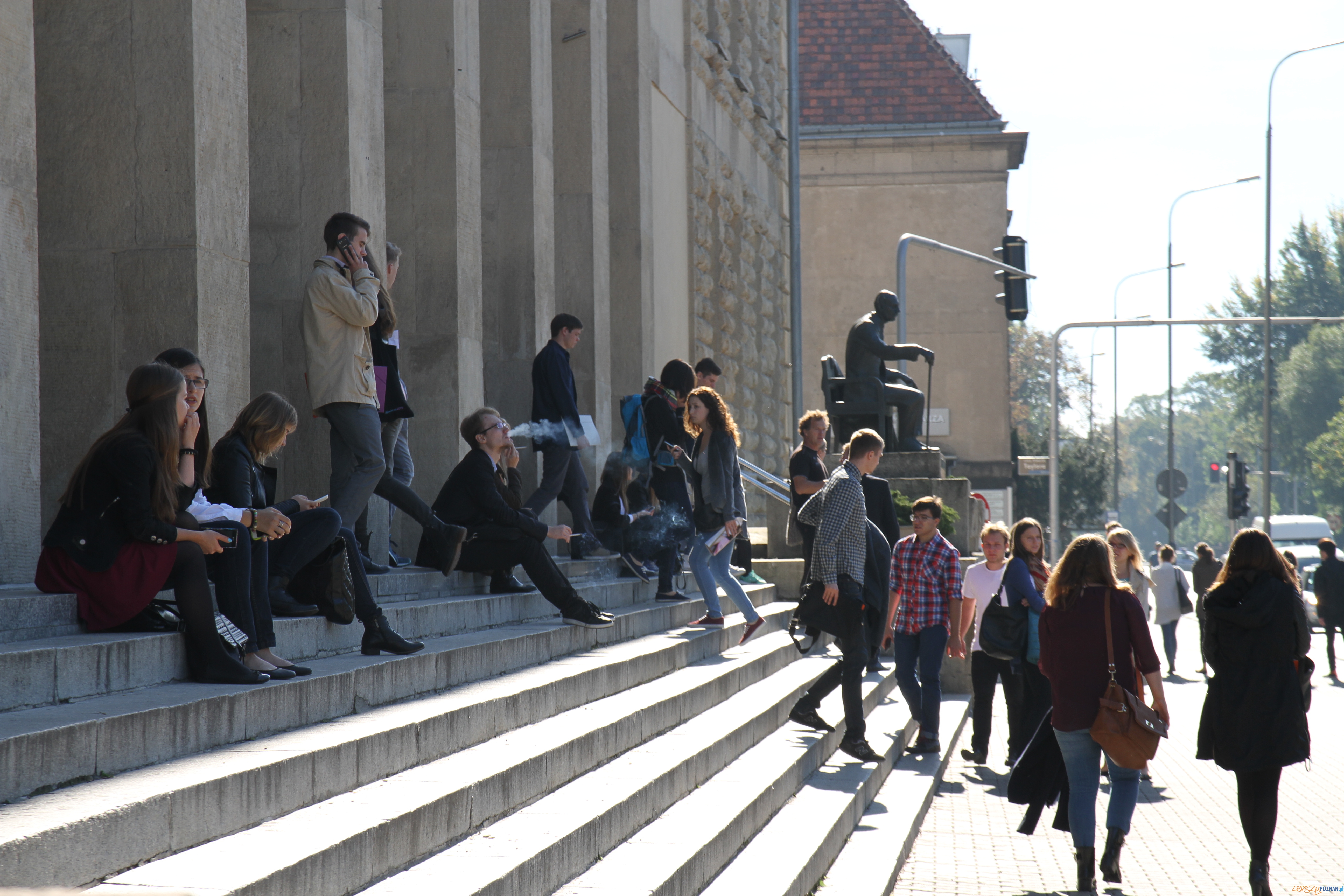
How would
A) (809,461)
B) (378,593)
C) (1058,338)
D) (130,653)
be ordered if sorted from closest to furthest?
(130,653) → (378,593) → (809,461) → (1058,338)

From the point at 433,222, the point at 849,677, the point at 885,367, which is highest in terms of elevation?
the point at 433,222

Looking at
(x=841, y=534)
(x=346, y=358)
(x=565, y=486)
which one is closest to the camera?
(x=346, y=358)

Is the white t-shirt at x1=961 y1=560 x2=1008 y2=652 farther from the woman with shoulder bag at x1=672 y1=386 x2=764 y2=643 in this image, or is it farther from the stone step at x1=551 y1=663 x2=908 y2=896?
the stone step at x1=551 y1=663 x2=908 y2=896

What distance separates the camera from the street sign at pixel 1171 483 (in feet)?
96.4

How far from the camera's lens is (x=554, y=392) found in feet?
34.6

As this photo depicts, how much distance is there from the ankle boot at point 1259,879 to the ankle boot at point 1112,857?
0.63 m

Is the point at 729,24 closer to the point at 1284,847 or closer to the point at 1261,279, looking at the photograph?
the point at 1284,847

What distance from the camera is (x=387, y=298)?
7691mm

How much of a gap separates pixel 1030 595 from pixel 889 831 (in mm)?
1918

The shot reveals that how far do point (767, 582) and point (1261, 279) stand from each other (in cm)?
6833

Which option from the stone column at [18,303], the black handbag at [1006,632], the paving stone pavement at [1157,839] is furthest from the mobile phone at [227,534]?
the black handbag at [1006,632]

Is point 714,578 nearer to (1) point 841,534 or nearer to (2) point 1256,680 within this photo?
(1) point 841,534

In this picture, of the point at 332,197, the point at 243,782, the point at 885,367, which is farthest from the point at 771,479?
the point at 243,782

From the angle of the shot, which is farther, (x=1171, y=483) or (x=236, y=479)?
(x=1171, y=483)
